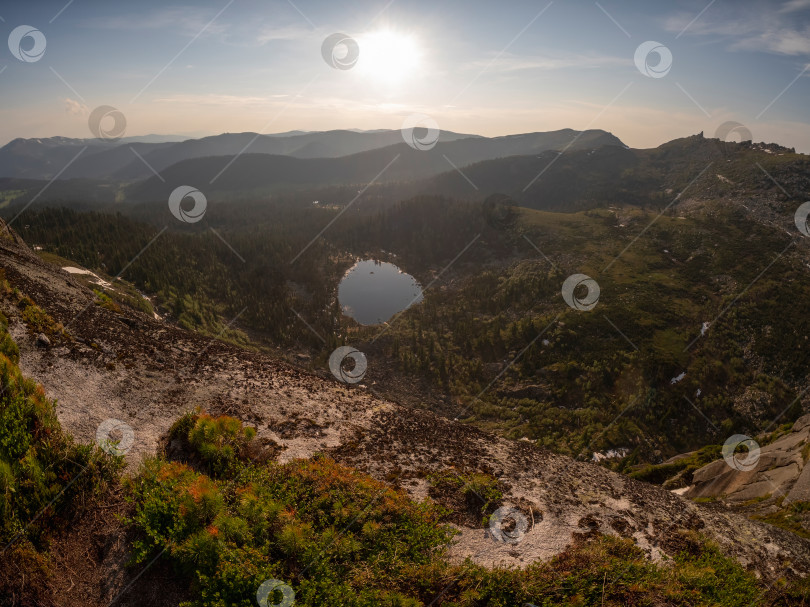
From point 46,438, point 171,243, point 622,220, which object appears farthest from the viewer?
point 622,220

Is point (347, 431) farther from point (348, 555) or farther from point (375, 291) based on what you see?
point (375, 291)

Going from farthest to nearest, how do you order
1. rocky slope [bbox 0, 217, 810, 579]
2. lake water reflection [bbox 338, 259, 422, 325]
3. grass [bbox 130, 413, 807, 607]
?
1. lake water reflection [bbox 338, 259, 422, 325]
2. rocky slope [bbox 0, 217, 810, 579]
3. grass [bbox 130, 413, 807, 607]

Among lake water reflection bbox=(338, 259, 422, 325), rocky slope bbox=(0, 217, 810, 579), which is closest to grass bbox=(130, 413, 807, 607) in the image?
rocky slope bbox=(0, 217, 810, 579)

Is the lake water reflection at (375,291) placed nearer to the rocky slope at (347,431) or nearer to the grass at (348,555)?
the rocky slope at (347,431)

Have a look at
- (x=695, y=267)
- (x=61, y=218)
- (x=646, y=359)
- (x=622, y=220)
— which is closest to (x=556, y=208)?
(x=622, y=220)

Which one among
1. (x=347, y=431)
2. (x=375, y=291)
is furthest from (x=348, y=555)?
(x=375, y=291)

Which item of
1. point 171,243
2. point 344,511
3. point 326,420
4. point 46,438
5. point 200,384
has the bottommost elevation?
point 46,438

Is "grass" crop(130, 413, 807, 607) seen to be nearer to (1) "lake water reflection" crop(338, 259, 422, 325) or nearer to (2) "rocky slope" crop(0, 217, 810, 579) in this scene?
(2) "rocky slope" crop(0, 217, 810, 579)

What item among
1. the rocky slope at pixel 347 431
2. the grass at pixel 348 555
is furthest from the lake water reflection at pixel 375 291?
the grass at pixel 348 555

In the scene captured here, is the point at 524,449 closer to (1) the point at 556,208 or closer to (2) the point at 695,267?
(2) the point at 695,267
